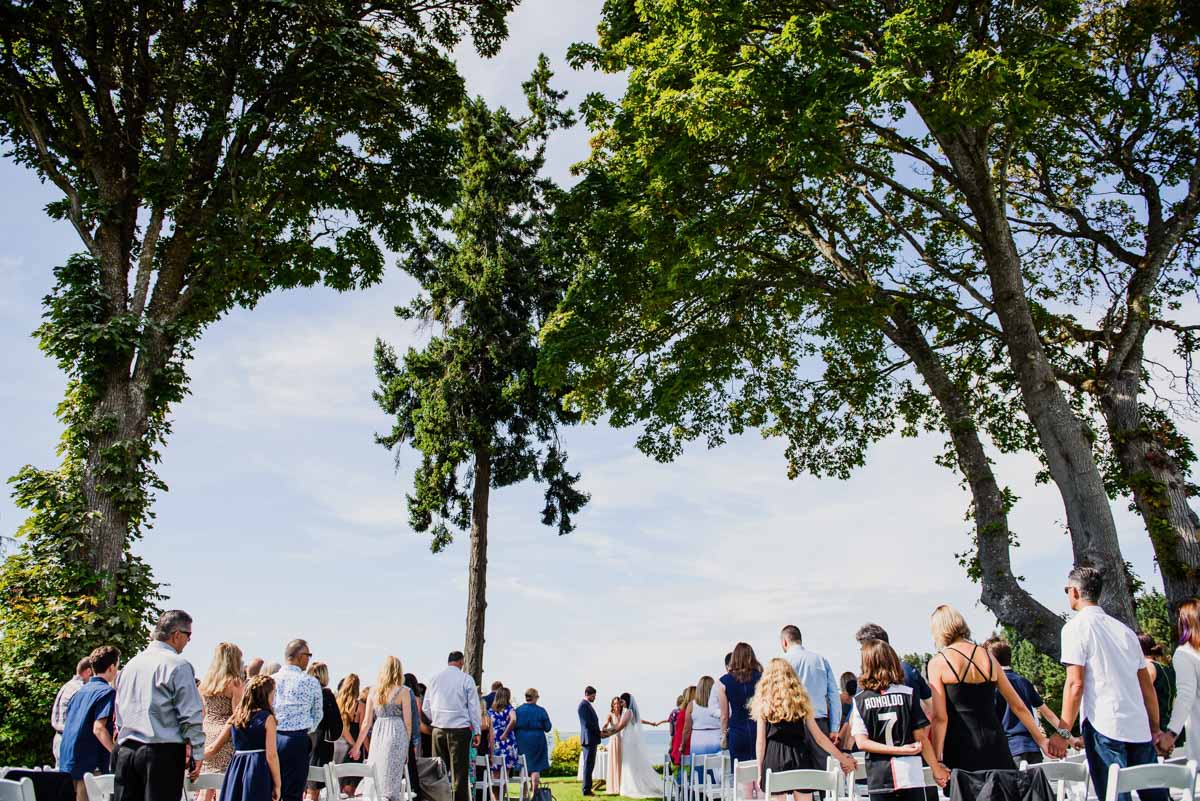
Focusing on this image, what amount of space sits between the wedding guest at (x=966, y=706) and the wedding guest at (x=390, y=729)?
18.7 ft

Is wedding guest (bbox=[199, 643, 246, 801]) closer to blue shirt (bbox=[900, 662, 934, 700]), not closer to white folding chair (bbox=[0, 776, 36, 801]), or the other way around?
white folding chair (bbox=[0, 776, 36, 801])

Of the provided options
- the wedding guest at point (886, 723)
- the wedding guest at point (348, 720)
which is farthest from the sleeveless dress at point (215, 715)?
the wedding guest at point (886, 723)

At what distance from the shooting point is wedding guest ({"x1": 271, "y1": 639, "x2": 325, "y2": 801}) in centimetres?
755

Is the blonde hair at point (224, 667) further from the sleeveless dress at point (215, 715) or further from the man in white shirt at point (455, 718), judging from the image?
the man in white shirt at point (455, 718)

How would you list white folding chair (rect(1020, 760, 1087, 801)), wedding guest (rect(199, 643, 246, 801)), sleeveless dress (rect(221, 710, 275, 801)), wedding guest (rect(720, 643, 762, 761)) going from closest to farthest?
white folding chair (rect(1020, 760, 1087, 801)) → sleeveless dress (rect(221, 710, 275, 801)) → wedding guest (rect(199, 643, 246, 801)) → wedding guest (rect(720, 643, 762, 761))

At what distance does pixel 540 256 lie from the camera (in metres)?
23.4

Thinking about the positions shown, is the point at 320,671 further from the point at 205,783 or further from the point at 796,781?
the point at 796,781

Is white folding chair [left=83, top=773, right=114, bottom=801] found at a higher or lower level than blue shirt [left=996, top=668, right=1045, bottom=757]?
lower

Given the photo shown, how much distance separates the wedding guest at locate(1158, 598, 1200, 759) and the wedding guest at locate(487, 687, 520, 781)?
918 cm

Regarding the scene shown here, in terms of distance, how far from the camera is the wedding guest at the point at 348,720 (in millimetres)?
10258

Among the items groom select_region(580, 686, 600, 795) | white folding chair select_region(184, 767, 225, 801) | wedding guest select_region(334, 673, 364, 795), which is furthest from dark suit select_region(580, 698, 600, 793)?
white folding chair select_region(184, 767, 225, 801)

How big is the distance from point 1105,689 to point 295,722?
5.98 m

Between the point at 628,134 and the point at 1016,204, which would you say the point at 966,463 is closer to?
the point at 1016,204

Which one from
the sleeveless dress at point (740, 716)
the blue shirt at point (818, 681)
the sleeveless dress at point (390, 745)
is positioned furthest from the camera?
the sleeveless dress at point (740, 716)
